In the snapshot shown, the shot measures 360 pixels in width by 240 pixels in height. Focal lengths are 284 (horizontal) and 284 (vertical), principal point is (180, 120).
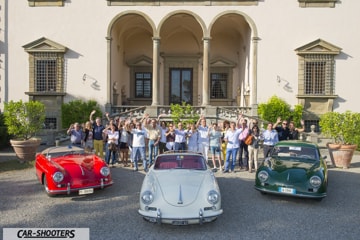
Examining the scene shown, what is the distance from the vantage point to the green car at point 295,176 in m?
6.60

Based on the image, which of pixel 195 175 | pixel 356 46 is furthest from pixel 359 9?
pixel 195 175

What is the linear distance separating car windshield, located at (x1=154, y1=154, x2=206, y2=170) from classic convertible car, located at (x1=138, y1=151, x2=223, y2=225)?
172mm

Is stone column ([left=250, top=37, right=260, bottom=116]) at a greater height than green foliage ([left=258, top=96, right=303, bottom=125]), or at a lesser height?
greater

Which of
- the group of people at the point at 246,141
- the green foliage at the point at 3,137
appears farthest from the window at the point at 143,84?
the group of people at the point at 246,141

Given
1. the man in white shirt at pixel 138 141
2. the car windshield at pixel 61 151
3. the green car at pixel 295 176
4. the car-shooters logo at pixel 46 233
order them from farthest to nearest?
1. the man in white shirt at pixel 138 141
2. the car windshield at pixel 61 151
3. the green car at pixel 295 176
4. the car-shooters logo at pixel 46 233

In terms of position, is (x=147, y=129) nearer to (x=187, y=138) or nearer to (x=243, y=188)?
(x=187, y=138)

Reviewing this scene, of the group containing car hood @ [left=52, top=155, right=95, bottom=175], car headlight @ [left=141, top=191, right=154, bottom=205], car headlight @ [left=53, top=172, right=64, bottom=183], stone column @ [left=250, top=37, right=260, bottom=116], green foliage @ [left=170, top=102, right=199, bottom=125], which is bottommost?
car headlight @ [left=141, top=191, right=154, bottom=205]

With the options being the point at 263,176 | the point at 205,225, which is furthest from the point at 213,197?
the point at 263,176

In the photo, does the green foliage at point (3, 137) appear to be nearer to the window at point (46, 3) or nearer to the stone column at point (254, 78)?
the window at point (46, 3)

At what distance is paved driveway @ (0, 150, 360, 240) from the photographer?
16.9ft

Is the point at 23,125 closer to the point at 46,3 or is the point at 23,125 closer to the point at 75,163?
the point at 75,163

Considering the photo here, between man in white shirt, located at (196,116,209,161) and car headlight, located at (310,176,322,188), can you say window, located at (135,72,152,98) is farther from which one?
car headlight, located at (310,176,322,188)

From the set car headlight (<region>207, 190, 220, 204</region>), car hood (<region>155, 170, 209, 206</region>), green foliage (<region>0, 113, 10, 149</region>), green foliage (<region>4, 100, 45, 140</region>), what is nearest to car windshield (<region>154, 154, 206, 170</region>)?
car hood (<region>155, 170, 209, 206</region>)

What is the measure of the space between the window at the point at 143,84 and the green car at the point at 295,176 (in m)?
14.8
